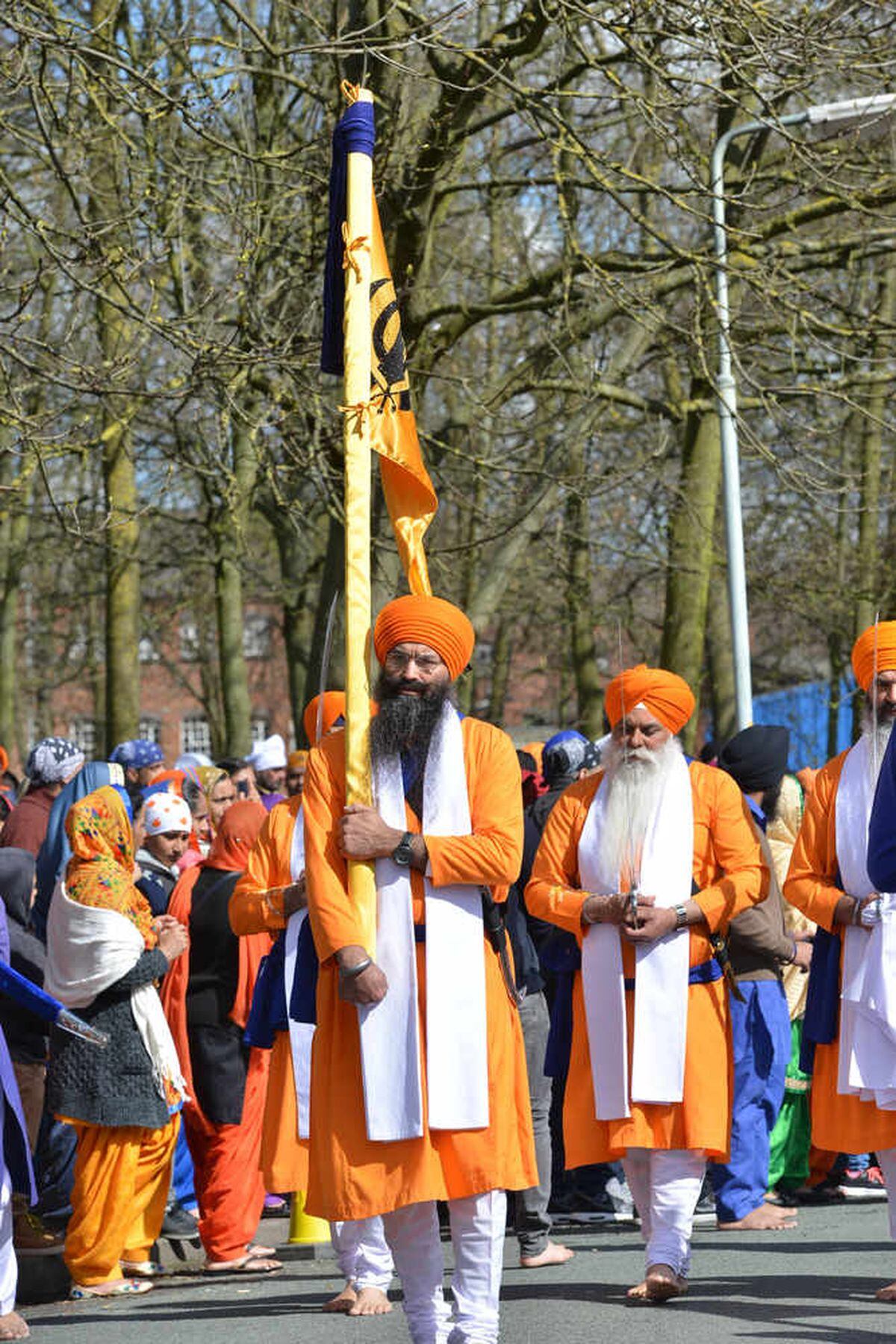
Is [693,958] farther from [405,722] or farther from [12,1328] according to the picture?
[12,1328]

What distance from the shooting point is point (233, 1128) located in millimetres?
9859

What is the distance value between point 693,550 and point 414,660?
11049 millimetres

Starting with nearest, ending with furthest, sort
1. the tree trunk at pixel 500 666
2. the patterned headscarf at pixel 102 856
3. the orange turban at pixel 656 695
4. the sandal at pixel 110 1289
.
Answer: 1. the orange turban at pixel 656 695
2. the patterned headscarf at pixel 102 856
3. the sandal at pixel 110 1289
4. the tree trunk at pixel 500 666

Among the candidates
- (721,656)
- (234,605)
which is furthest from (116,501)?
(721,656)

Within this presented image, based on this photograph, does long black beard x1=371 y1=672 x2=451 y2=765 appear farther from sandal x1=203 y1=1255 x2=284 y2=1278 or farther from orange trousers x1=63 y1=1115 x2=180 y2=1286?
sandal x1=203 y1=1255 x2=284 y2=1278

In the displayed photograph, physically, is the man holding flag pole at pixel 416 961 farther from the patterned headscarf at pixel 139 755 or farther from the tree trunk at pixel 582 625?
→ the tree trunk at pixel 582 625

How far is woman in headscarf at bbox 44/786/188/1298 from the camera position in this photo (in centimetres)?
906

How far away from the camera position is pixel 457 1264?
6461mm

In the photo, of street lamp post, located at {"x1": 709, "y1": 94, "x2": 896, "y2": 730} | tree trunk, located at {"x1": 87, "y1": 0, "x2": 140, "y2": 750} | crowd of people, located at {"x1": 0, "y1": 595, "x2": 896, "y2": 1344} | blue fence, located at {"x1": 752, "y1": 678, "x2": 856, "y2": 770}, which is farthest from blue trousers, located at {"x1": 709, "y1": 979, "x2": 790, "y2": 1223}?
blue fence, located at {"x1": 752, "y1": 678, "x2": 856, "y2": 770}

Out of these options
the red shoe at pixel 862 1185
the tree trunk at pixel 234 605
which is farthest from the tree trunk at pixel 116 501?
the red shoe at pixel 862 1185

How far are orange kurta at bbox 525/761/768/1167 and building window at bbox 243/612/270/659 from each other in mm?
35328

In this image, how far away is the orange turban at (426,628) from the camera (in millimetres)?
6816

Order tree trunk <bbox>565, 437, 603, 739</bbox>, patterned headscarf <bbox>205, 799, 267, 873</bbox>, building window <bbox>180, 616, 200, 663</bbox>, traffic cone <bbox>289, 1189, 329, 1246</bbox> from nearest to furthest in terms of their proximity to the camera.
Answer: patterned headscarf <bbox>205, 799, 267, 873</bbox> → traffic cone <bbox>289, 1189, 329, 1246</bbox> → tree trunk <bbox>565, 437, 603, 739</bbox> → building window <bbox>180, 616, 200, 663</bbox>

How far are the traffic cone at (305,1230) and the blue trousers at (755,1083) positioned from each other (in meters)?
1.73
